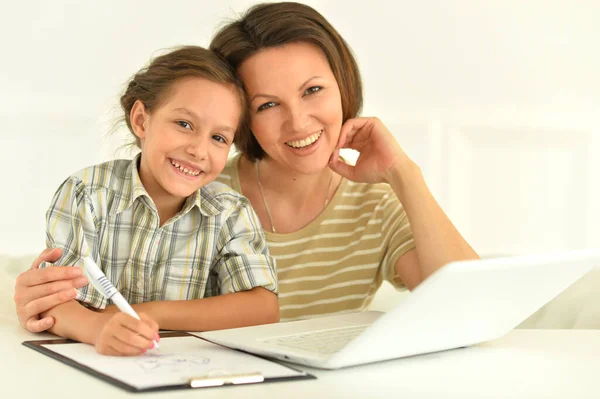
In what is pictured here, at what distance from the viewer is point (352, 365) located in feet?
3.01

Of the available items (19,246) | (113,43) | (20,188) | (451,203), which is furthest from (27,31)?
(451,203)

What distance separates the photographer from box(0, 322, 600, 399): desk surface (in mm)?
784

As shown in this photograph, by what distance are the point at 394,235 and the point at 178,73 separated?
1.82ft

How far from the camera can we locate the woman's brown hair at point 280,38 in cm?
163

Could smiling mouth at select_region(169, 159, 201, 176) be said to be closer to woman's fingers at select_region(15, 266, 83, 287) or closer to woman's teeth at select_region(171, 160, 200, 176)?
woman's teeth at select_region(171, 160, 200, 176)

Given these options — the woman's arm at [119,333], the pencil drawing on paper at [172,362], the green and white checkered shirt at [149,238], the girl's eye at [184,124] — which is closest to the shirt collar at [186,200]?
the green and white checkered shirt at [149,238]

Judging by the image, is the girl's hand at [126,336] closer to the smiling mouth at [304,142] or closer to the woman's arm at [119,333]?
the woman's arm at [119,333]

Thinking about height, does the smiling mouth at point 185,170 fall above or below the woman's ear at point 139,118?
below

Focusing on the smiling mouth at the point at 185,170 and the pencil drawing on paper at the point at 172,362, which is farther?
the smiling mouth at the point at 185,170

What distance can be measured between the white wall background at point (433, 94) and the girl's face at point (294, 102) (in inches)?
45.6

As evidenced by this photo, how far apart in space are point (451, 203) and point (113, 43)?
1320 mm

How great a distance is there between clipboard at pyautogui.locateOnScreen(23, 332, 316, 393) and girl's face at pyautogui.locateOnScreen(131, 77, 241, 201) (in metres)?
0.42

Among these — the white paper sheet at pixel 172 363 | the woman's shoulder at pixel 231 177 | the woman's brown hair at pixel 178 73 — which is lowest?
the white paper sheet at pixel 172 363

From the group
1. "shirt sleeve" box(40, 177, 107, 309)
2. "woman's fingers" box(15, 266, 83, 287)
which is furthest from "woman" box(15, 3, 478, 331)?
"woman's fingers" box(15, 266, 83, 287)
